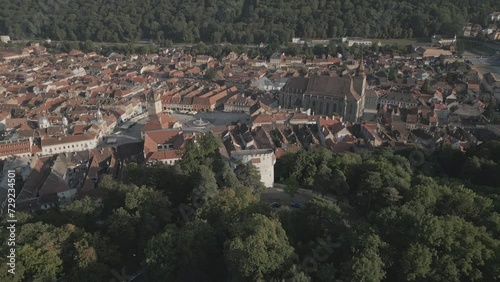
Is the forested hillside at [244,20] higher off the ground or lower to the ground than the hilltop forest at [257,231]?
higher

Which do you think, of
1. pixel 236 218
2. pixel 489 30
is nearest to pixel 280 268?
pixel 236 218

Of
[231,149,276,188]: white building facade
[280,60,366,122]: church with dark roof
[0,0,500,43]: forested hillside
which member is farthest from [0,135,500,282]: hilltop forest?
[0,0,500,43]: forested hillside

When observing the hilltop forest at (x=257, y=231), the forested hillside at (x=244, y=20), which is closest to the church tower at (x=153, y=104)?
the hilltop forest at (x=257, y=231)

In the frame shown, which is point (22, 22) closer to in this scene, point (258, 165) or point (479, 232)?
point (258, 165)

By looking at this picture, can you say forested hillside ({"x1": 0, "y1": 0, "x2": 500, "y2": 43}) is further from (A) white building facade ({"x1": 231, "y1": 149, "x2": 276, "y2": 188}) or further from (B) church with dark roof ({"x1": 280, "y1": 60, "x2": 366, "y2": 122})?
(A) white building facade ({"x1": 231, "y1": 149, "x2": 276, "y2": 188})

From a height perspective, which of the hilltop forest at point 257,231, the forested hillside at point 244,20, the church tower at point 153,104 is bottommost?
the church tower at point 153,104

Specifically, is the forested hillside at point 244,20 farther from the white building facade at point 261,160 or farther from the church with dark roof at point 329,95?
the white building facade at point 261,160
